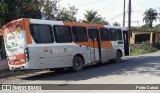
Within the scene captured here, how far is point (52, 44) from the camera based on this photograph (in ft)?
48.6

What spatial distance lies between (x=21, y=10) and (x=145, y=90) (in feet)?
53.4

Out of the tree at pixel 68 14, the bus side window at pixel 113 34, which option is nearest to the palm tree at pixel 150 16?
the tree at pixel 68 14

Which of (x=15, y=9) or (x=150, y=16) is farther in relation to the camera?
(x=150, y=16)

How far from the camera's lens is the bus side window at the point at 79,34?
16.6 metres

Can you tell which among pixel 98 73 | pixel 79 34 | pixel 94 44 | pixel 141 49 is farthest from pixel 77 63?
pixel 141 49

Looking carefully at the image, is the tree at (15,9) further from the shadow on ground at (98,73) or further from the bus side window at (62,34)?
the shadow on ground at (98,73)

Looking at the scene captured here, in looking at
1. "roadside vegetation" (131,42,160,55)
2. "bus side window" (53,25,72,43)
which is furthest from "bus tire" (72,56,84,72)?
"roadside vegetation" (131,42,160,55)

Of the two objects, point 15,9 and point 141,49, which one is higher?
point 15,9

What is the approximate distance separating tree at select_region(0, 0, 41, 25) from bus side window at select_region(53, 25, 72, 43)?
7.19 metres

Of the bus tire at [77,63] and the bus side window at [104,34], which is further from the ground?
the bus side window at [104,34]

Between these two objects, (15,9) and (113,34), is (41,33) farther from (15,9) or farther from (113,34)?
(15,9)

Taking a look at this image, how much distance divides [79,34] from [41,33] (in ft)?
10.6

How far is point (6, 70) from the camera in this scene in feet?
58.5

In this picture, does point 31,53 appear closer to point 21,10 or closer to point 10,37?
point 10,37
